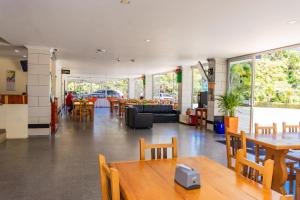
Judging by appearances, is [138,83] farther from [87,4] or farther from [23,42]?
[87,4]

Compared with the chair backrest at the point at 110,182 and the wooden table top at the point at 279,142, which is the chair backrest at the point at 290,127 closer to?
the wooden table top at the point at 279,142

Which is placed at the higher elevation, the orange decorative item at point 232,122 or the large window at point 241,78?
the large window at point 241,78

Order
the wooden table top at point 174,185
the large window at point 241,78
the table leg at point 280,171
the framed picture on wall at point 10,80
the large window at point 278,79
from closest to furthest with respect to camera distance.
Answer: the wooden table top at point 174,185, the table leg at point 280,171, the large window at point 278,79, the large window at point 241,78, the framed picture on wall at point 10,80

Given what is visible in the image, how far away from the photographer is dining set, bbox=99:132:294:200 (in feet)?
4.72

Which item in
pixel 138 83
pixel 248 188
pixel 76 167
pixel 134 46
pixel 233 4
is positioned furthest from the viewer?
pixel 138 83

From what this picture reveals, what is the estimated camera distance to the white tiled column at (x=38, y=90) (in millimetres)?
7027

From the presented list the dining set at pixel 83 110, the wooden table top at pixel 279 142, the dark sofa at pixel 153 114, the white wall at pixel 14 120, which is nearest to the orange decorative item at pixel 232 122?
the dark sofa at pixel 153 114

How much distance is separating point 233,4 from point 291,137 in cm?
207

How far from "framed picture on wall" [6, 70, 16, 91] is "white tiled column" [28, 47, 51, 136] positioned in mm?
3973

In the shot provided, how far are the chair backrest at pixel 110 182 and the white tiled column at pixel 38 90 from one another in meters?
6.15

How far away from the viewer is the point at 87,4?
3496mm

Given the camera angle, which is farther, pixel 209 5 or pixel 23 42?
pixel 23 42

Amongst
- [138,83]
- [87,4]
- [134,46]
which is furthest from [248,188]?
[138,83]

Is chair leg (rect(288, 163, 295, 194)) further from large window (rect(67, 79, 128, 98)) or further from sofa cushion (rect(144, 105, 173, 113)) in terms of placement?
large window (rect(67, 79, 128, 98))
